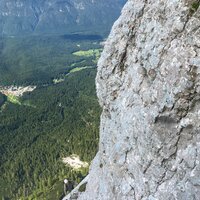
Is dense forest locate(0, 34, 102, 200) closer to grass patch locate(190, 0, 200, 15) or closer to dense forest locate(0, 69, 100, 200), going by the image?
dense forest locate(0, 69, 100, 200)

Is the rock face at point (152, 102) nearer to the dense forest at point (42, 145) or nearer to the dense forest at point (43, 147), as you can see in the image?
the dense forest at point (43, 147)

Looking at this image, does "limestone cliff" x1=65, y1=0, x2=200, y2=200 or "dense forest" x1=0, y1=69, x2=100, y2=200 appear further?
"dense forest" x1=0, y1=69, x2=100, y2=200

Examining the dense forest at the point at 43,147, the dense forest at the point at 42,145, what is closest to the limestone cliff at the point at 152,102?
the dense forest at the point at 43,147

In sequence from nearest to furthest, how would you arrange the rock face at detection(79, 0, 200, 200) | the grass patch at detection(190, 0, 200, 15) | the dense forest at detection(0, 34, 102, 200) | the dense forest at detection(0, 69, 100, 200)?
the rock face at detection(79, 0, 200, 200), the grass patch at detection(190, 0, 200, 15), the dense forest at detection(0, 34, 102, 200), the dense forest at detection(0, 69, 100, 200)

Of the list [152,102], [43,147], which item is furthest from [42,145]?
[152,102]

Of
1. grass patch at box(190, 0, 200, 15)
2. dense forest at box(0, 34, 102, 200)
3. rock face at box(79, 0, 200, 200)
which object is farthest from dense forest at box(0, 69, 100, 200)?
grass patch at box(190, 0, 200, 15)

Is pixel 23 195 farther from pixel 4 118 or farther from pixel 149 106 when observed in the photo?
pixel 4 118

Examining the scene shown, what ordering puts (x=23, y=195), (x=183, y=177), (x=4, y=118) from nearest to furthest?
(x=183, y=177)
(x=23, y=195)
(x=4, y=118)

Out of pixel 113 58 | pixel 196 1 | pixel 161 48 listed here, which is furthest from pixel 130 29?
pixel 196 1
